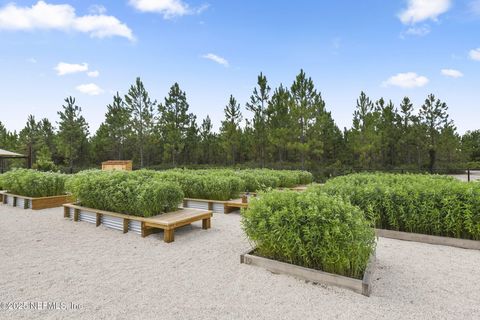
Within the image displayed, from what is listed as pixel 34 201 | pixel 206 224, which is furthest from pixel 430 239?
pixel 34 201

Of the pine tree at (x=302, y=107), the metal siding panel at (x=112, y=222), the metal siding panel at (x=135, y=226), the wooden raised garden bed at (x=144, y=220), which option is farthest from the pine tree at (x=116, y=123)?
the metal siding panel at (x=135, y=226)

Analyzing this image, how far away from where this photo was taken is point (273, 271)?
3.41 m

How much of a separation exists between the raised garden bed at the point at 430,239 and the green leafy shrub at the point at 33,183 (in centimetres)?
930

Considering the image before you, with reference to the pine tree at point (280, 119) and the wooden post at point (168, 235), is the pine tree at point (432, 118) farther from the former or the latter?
the wooden post at point (168, 235)

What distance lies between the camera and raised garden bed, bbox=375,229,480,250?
4336 millimetres

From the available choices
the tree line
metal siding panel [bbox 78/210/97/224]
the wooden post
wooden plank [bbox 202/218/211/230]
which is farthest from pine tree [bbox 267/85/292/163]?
the wooden post

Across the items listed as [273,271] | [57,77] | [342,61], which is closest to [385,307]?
[273,271]

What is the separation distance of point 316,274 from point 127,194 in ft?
13.0

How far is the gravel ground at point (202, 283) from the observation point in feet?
8.30

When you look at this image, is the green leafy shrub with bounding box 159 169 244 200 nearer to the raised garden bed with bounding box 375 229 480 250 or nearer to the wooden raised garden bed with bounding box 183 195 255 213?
the wooden raised garden bed with bounding box 183 195 255 213

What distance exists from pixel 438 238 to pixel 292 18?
400 inches

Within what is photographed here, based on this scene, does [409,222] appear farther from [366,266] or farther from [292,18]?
[292,18]

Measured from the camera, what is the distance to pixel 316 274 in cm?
309

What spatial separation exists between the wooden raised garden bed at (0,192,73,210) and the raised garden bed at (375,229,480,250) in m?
8.32
